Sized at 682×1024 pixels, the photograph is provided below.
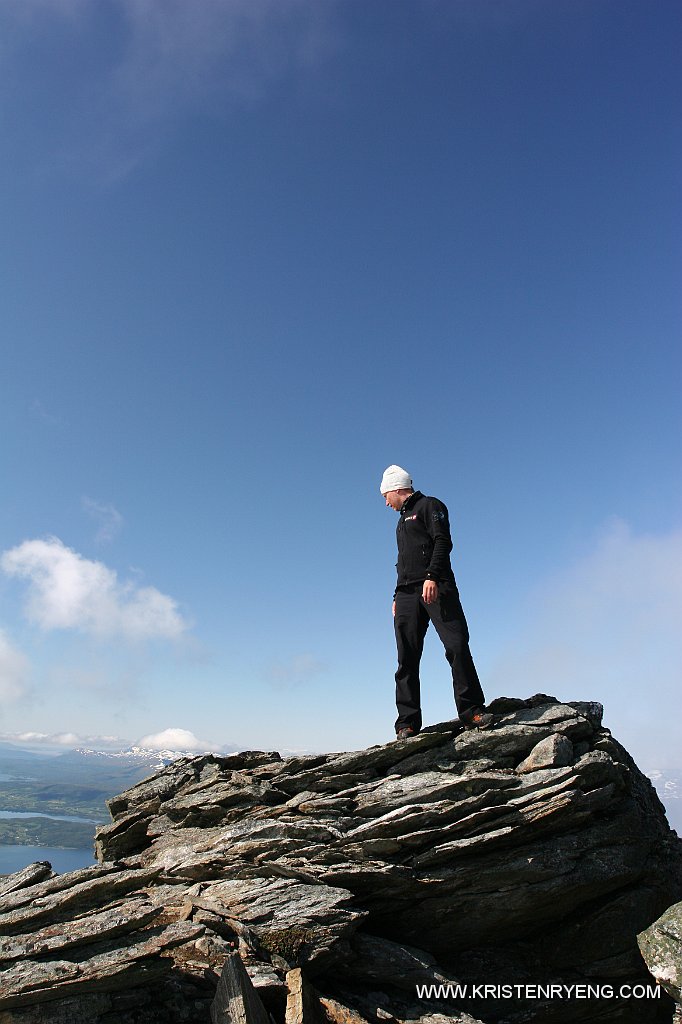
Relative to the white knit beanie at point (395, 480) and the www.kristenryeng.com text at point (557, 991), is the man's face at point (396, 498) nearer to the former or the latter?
the white knit beanie at point (395, 480)

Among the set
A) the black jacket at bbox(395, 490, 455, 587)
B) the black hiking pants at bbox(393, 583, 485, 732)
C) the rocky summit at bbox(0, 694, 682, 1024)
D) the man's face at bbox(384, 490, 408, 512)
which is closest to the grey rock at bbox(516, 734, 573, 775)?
the rocky summit at bbox(0, 694, 682, 1024)

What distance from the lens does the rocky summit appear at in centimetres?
920

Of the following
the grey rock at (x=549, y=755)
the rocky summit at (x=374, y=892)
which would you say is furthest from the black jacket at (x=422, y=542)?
the grey rock at (x=549, y=755)

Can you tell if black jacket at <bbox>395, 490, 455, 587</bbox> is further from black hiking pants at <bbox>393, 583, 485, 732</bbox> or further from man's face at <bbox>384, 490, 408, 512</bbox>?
black hiking pants at <bbox>393, 583, 485, 732</bbox>

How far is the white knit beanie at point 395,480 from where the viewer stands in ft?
55.5

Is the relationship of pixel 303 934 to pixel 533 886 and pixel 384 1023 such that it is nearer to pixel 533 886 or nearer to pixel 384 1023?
pixel 384 1023

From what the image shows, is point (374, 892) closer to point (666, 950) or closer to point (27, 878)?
point (666, 950)

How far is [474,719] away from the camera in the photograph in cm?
1490

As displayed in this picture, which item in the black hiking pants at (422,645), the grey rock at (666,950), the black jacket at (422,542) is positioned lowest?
the grey rock at (666,950)

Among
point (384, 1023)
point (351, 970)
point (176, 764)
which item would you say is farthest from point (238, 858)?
point (176, 764)

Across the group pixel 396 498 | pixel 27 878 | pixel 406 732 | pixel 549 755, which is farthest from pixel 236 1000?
pixel 396 498

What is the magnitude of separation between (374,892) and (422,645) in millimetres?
6509

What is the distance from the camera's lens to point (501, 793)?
13180mm

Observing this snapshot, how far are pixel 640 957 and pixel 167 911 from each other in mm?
11988
